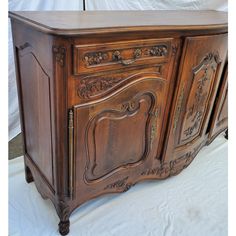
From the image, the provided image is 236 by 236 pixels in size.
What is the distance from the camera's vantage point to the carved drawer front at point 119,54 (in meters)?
0.75

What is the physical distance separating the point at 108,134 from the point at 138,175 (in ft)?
1.13

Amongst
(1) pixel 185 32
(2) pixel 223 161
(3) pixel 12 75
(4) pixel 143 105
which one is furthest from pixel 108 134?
(2) pixel 223 161

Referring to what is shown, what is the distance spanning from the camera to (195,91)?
45.7 inches

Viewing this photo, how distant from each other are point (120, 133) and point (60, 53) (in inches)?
15.9

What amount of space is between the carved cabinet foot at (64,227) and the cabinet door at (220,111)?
3.10ft

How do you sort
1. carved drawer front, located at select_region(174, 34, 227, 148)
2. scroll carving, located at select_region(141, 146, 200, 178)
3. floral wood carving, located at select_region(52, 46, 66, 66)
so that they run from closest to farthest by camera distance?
floral wood carving, located at select_region(52, 46, 66, 66) → carved drawer front, located at select_region(174, 34, 227, 148) → scroll carving, located at select_region(141, 146, 200, 178)

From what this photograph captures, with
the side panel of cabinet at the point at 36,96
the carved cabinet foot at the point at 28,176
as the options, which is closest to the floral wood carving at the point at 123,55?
the side panel of cabinet at the point at 36,96

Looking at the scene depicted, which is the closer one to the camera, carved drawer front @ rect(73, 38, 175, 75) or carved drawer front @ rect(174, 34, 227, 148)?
carved drawer front @ rect(73, 38, 175, 75)

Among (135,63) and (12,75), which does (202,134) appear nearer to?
(135,63)

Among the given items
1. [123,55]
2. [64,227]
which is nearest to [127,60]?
[123,55]

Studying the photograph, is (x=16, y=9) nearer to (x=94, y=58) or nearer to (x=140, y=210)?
(x=94, y=58)

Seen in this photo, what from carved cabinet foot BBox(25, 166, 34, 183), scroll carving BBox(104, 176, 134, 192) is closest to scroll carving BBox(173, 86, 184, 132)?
scroll carving BBox(104, 176, 134, 192)

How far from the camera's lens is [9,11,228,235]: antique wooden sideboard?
0.77 meters

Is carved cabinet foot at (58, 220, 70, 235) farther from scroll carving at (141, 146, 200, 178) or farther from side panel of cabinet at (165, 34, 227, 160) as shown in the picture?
side panel of cabinet at (165, 34, 227, 160)
